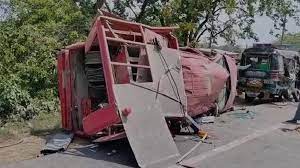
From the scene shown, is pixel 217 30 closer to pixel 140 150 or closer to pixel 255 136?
pixel 255 136

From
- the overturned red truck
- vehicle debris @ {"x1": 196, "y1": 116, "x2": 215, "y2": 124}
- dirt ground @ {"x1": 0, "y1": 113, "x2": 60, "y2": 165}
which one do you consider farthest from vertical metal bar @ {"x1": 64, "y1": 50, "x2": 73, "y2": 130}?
vehicle debris @ {"x1": 196, "y1": 116, "x2": 215, "y2": 124}

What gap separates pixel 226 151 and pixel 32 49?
7.32 metres

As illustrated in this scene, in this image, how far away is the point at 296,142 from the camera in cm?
984

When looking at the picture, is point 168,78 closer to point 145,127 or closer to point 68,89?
point 145,127

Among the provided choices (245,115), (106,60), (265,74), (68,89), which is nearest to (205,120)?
(245,115)

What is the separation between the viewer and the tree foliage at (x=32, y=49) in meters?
11.1

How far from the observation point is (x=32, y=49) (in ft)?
43.3

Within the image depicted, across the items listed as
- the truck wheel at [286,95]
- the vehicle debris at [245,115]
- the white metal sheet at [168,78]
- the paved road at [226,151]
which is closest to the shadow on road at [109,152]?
the paved road at [226,151]

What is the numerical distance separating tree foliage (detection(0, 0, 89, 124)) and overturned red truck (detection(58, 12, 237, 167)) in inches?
92.2

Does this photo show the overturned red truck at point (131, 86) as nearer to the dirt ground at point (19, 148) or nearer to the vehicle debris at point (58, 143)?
the vehicle debris at point (58, 143)

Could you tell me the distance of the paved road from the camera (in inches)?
289

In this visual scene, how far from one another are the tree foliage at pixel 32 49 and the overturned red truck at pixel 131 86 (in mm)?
2341

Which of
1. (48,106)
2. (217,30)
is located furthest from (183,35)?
(48,106)

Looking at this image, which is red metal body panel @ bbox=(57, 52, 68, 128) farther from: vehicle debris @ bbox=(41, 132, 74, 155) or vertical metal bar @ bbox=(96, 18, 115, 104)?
vertical metal bar @ bbox=(96, 18, 115, 104)
